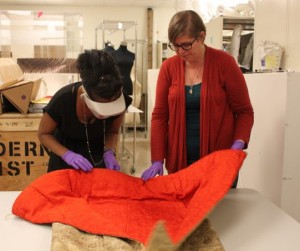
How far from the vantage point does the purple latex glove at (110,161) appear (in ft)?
5.21

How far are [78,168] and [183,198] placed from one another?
16.5 inches

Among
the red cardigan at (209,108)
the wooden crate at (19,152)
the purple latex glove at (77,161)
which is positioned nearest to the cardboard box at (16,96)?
the wooden crate at (19,152)

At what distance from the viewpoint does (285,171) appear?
1642 millimetres

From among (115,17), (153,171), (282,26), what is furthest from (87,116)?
(115,17)

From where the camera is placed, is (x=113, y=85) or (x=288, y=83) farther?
(x=288, y=83)

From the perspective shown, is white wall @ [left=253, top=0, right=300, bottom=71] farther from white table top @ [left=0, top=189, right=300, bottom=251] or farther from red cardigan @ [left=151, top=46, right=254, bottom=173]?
white table top @ [left=0, top=189, right=300, bottom=251]

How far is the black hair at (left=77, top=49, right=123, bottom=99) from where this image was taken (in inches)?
49.1

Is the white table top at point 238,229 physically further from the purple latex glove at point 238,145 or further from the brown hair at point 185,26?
the brown hair at point 185,26

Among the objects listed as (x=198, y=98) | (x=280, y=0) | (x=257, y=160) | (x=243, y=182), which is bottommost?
(x=243, y=182)

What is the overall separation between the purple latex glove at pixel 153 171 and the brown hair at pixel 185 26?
0.52 m

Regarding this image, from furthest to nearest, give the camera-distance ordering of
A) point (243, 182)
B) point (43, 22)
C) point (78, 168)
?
point (43, 22) < point (243, 182) < point (78, 168)

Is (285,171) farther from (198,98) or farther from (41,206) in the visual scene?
(41,206)

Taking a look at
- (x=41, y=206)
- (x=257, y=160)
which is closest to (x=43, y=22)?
(x=257, y=160)

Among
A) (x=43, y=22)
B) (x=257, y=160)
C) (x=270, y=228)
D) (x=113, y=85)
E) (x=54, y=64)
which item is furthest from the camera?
(x=43, y=22)
